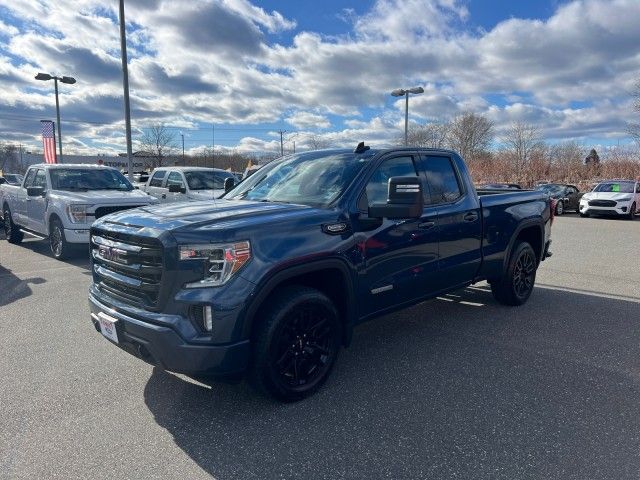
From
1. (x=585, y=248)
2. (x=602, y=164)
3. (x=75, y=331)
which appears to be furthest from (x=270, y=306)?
(x=602, y=164)

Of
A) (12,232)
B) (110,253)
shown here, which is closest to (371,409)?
(110,253)

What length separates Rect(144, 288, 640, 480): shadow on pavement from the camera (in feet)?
9.02

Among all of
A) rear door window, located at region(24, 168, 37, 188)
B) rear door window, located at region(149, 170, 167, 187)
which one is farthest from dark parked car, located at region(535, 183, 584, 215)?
rear door window, located at region(24, 168, 37, 188)

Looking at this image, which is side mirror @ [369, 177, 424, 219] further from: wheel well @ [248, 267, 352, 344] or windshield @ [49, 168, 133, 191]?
windshield @ [49, 168, 133, 191]

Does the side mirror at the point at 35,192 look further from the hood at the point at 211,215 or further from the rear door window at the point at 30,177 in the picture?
the hood at the point at 211,215

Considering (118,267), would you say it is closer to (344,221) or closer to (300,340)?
(300,340)

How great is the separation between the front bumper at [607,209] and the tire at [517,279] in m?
16.4

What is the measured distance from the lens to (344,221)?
3.63 metres

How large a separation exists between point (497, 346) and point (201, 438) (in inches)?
116

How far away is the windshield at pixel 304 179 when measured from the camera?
3.96 m

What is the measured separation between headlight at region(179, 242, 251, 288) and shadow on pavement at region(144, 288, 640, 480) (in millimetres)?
1012

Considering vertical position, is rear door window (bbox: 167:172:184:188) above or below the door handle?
above

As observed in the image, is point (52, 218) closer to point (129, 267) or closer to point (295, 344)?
point (129, 267)

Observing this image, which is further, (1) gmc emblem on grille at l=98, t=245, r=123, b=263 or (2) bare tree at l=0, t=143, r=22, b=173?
(2) bare tree at l=0, t=143, r=22, b=173
